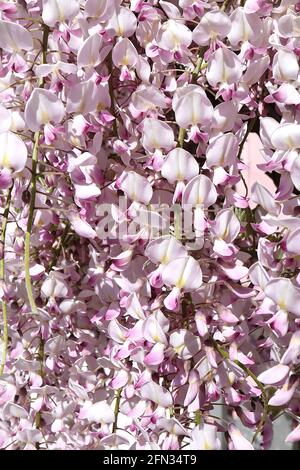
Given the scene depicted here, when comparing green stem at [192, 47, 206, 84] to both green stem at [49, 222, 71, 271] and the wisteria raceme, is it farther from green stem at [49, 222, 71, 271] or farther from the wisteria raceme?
green stem at [49, 222, 71, 271]

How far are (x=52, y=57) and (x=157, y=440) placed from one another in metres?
0.36

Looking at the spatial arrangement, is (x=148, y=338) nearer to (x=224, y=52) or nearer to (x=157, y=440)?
(x=157, y=440)

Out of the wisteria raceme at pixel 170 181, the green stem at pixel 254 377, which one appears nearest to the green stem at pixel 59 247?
the wisteria raceme at pixel 170 181

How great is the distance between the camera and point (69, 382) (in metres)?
0.85

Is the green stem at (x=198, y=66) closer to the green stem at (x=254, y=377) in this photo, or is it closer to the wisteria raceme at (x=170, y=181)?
the wisteria raceme at (x=170, y=181)

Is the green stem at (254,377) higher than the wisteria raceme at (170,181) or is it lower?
lower

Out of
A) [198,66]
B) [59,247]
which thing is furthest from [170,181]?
[59,247]

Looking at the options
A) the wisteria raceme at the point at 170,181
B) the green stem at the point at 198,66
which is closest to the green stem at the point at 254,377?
the wisteria raceme at the point at 170,181

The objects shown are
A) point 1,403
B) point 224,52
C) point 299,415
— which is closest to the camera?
point 224,52

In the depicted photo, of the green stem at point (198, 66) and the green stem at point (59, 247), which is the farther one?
the green stem at point (59, 247)

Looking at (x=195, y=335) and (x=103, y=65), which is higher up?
(x=103, y=65)

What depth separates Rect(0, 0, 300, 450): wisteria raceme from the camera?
0.60m

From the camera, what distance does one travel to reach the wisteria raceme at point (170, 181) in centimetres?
60

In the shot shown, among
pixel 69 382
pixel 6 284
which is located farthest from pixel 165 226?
pixel 69 382
